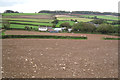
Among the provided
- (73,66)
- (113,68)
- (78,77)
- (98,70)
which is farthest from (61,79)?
(113,68)

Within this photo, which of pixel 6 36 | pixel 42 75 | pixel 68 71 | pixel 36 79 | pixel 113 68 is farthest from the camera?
pixel 6 36

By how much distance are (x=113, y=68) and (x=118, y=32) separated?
3605 centimetres

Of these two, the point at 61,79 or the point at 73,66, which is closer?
the point at 61,79

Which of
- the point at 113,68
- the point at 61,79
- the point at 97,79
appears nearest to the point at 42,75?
the point at 61,79

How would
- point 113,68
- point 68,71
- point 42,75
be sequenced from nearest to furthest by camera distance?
1. point 42,75
2. point 68,71
3. point 113,68

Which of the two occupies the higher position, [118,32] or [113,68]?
[118,32]

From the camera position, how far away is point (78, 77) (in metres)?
9.18

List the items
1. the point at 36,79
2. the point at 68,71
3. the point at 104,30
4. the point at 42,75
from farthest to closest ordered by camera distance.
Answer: the point at 104,30
the point at 68,71
the point at 42,75
the point at 36,79

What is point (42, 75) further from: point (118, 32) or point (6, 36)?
point (118, 32)

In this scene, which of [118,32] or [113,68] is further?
[118,32]

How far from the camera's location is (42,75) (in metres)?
9.33

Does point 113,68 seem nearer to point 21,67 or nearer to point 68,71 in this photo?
point 68,71

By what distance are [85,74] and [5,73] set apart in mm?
6016

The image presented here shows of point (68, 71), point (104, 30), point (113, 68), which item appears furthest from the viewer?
point (104, 30)
